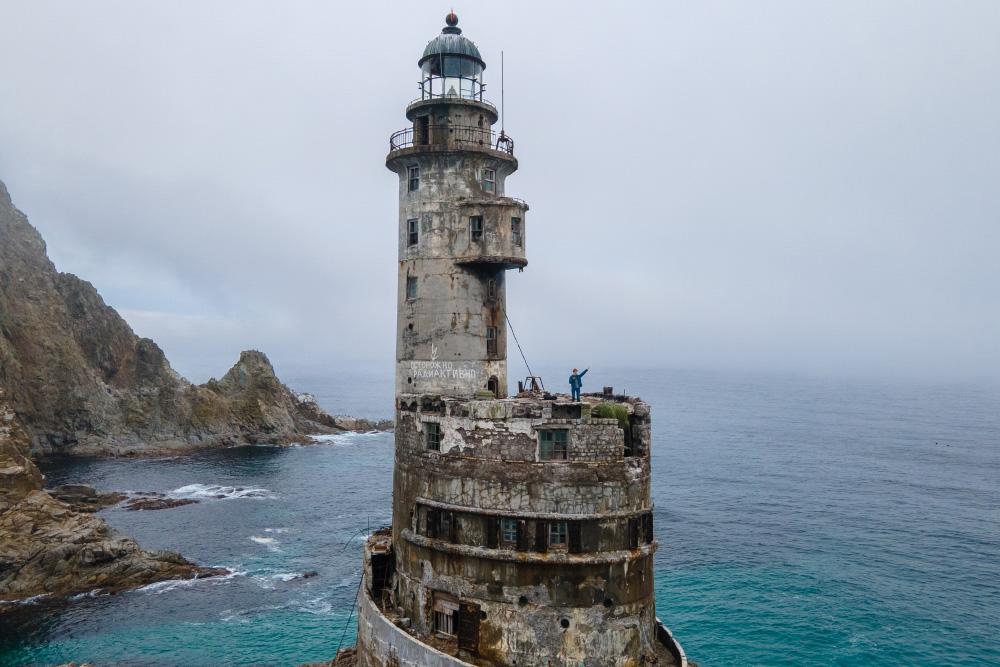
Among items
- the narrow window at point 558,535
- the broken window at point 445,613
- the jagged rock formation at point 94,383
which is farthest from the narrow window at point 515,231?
the jagged rock formation at point 94,383

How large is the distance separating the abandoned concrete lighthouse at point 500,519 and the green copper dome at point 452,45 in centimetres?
746

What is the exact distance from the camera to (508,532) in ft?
86.4

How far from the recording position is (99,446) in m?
112

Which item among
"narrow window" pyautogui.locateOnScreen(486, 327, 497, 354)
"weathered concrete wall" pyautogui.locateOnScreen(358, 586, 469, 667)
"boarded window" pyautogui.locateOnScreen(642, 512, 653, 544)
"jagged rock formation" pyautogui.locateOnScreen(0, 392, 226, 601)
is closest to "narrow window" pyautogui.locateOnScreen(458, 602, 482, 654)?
"weathered concrete wall" pyautogui.locateOnScreen(358, 586, 469, 667)

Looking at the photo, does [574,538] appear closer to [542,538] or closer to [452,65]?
[542,538]

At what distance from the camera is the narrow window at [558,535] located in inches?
1023

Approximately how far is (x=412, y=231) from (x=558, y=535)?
49.6 feet

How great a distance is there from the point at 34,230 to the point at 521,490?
415 ft

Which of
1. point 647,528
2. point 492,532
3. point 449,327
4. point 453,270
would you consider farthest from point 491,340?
point 647,528

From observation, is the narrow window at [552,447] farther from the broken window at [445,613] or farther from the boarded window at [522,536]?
the broken window at [445,613]

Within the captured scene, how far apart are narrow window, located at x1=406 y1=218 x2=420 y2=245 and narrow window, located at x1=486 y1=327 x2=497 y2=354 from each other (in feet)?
17.2

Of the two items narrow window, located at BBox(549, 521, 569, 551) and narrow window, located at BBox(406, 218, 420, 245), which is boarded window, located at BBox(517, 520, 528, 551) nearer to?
narrow window, located at BBox(549, 521, 569, 551)

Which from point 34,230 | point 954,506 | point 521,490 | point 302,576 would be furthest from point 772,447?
point 34,230

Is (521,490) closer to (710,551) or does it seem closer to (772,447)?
(710,551)
